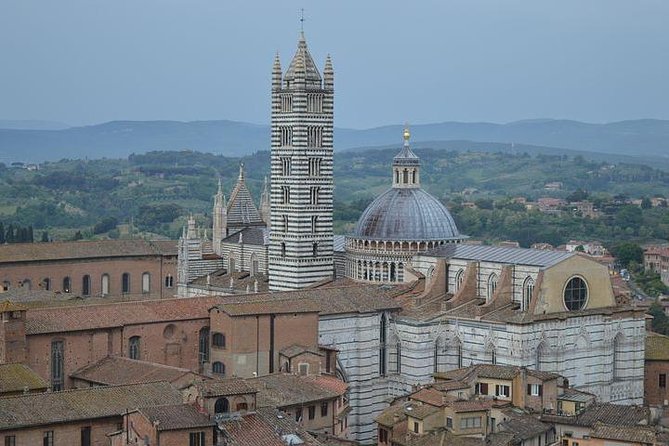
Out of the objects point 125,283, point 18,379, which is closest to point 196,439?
point 18,379

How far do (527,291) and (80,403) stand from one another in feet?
65.4

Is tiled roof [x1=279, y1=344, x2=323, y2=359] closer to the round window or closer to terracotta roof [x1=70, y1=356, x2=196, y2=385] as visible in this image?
terracotta roof [x1=70, y1=356, x2=196, y2=385]

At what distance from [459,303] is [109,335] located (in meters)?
14.4

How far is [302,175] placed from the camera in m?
62.3

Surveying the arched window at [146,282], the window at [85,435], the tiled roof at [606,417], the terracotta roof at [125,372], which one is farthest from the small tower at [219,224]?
the window at [85,435]

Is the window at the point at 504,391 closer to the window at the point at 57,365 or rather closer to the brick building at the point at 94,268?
the window at the point at 57,365

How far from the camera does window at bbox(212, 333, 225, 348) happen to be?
52.4 metres

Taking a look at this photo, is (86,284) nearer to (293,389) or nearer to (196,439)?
(293,389)

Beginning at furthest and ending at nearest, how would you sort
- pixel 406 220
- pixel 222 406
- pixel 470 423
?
pixel 406 220, pixel 470 423, pixel 222 406

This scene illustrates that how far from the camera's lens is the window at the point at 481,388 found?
49.8 m

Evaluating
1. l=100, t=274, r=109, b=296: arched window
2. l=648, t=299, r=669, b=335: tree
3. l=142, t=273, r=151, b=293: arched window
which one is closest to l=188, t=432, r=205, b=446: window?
l=648, t=299, r=669, b=335: tree

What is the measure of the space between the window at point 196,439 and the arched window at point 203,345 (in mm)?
12773

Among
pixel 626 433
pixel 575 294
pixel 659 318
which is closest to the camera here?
pixel 626 433

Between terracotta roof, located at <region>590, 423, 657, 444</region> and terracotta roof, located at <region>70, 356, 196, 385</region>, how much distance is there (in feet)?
42.9
